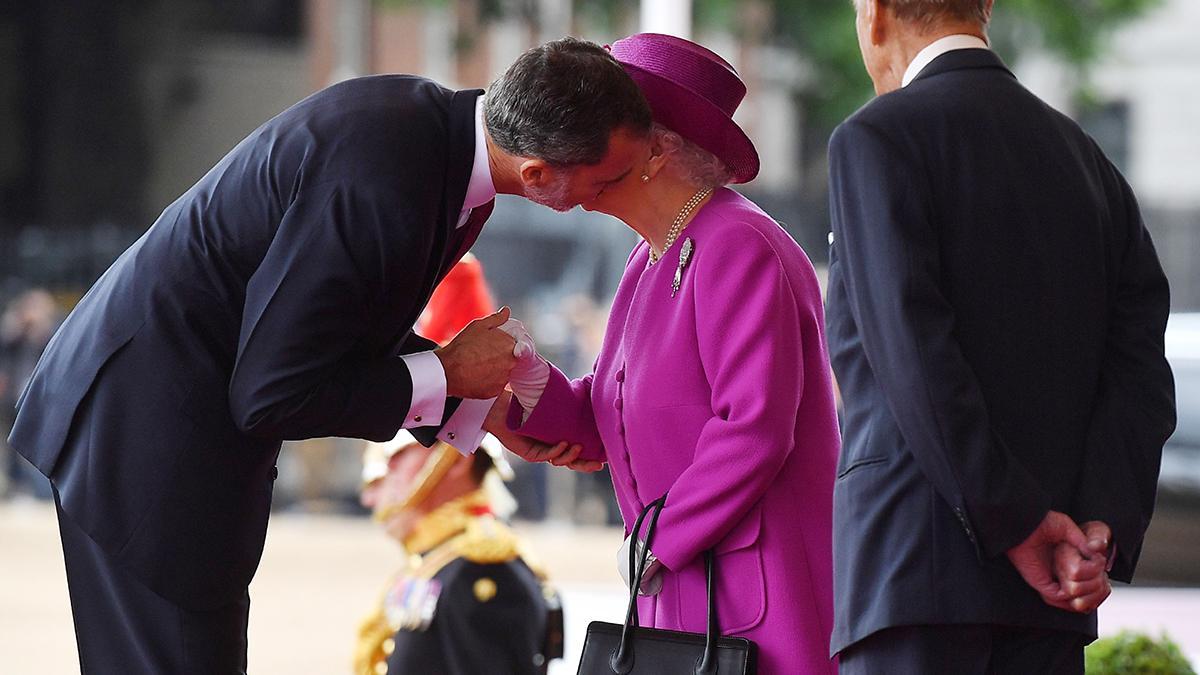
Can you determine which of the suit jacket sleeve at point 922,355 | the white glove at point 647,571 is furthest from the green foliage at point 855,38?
the suit jacket sleeve at point 922,355

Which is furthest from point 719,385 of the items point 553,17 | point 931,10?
point 553,17

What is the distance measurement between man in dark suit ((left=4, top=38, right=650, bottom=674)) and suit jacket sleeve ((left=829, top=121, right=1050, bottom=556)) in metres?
0.42

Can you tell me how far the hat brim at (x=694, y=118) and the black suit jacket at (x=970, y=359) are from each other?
0.41 meters

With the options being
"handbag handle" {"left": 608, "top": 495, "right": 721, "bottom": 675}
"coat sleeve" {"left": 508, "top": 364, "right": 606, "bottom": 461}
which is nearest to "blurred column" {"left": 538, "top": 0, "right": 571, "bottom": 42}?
"coat sleeve" {"left": 508, "top": 364, "right": 606, "bottom": 461}

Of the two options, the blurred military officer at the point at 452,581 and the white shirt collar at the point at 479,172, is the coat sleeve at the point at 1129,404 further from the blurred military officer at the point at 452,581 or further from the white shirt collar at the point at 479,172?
the blurred military officer at the point at 452,581

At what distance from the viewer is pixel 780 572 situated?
2230mm

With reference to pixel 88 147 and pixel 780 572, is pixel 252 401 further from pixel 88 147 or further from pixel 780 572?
pixel 88 147

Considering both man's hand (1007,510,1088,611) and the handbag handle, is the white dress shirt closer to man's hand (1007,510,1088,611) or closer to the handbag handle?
the handbag handle

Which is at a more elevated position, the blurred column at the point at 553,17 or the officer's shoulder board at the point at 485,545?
the blurred column at the point at 553,17

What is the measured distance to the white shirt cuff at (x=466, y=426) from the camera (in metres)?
2.42

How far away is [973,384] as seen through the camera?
1821 millimetres

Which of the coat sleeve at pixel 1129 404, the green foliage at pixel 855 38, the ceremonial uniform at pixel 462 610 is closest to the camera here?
Answer: the coat sleeve at pixel 1129 404

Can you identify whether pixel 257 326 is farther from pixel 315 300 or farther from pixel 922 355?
pixel 922 355

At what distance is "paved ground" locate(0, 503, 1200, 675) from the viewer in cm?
631
